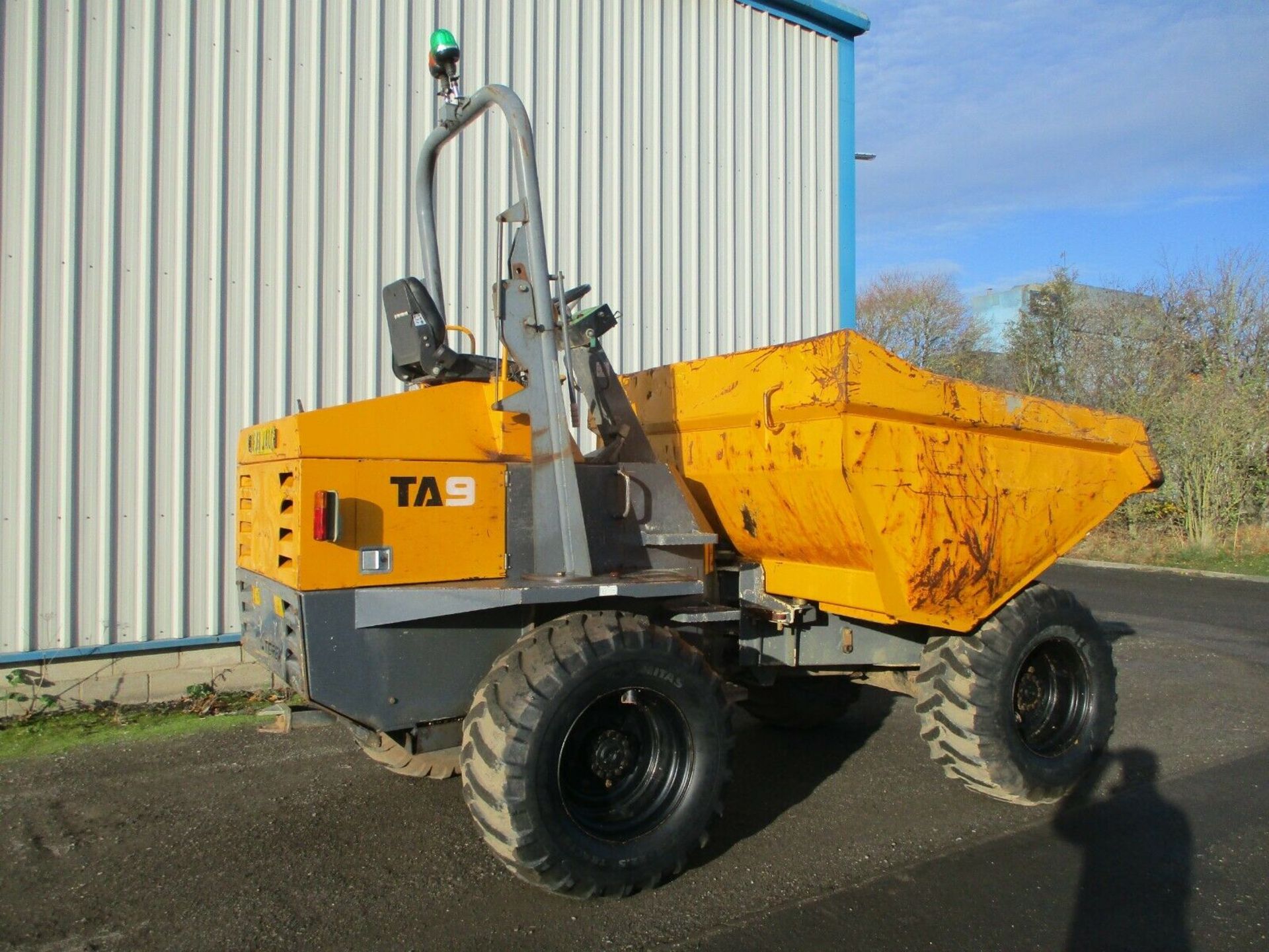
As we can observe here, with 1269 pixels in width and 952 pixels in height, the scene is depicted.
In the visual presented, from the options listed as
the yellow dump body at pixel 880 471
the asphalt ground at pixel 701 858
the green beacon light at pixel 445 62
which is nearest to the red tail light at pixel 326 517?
the asphalt ground at pixel 701 858

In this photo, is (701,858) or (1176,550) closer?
(701,858)

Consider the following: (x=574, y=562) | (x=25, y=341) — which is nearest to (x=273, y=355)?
(x=25, y=341)

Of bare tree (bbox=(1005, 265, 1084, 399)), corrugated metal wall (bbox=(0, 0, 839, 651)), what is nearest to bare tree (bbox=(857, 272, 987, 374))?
bare tree (bbox=(1005, 265, 1084, 399))

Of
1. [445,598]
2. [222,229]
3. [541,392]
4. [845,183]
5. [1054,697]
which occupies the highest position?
[845,183]

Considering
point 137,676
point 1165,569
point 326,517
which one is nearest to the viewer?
point 326,517

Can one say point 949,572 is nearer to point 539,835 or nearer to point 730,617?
point 730,617

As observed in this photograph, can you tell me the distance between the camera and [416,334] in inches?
174

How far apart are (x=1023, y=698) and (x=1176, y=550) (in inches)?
597

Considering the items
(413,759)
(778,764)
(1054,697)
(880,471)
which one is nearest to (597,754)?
(413,759)

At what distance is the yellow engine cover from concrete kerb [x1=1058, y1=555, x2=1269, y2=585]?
570 inches

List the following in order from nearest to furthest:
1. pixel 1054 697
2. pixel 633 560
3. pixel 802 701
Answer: pixel 633 560 < pixel 1054 697 < pixel 802 701

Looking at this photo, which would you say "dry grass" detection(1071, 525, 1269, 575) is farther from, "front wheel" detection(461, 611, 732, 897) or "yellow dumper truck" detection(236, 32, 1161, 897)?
"front wheel" detection(461, 611, 732, 897)

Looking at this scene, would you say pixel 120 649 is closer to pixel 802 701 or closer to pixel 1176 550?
pixel 802 701

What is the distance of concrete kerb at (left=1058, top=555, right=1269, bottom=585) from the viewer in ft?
49.6
